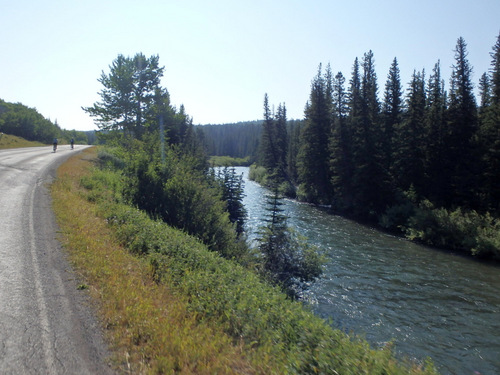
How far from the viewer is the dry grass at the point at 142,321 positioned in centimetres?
477

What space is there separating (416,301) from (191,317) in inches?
475

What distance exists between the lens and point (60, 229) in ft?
34.1

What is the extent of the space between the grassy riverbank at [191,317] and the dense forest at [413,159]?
13.6 metres

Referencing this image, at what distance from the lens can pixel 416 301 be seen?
14.9 m

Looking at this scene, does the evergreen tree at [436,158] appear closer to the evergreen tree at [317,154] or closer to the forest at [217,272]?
the evergreen tree at [317,154]

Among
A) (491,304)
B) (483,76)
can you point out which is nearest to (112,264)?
(491,304)

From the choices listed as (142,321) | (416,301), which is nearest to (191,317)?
(142,321)

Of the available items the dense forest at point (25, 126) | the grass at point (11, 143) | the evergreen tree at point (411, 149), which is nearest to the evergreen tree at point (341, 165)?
the evergreen tree at point (411, 149)

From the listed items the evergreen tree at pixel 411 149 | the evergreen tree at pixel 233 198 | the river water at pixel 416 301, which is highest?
the evergreen tree at pixel 411 149

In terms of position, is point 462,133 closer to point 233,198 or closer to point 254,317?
point 233,198

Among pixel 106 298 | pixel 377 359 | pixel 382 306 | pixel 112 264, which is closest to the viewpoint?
pixel 377 359

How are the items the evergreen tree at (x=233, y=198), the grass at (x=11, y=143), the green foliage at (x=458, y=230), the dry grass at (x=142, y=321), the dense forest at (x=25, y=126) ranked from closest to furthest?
the dry grass at (x=142, y=321) → the green foliage at (x=458, y=230) → the evergreen tree at (x=233, y=198) → the grass at (x=11, y=143) → the dense forest at (x=25, y=126)

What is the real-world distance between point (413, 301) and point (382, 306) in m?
1.70

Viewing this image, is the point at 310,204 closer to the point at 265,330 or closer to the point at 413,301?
the point at 413,301
